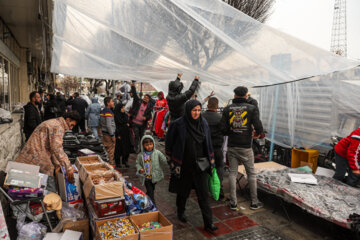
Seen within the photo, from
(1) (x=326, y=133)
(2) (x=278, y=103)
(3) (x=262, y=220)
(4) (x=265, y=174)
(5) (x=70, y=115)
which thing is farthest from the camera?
(2) (x=278, y=103)

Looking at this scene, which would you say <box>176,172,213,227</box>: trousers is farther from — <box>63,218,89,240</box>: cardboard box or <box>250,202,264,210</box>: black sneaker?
<box>63,218,89,240</box>: cardboard box

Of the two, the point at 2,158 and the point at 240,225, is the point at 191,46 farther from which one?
the point at 2,158

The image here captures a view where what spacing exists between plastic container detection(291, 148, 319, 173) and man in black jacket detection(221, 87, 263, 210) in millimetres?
2192

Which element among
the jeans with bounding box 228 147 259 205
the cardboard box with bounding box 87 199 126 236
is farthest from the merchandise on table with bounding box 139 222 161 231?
the jeans with bounding box 228 147 259 205

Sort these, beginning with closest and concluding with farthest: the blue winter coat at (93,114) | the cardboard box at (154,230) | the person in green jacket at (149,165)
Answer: the cardboard box at (154,230) → the person in green jacket at (149,165) → the blue winter coat at (93,114)

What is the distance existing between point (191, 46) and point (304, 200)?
2.95 meters

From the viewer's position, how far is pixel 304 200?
3855mm

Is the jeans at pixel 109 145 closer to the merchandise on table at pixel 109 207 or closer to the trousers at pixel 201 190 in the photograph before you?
the trousers at pixel 201 190

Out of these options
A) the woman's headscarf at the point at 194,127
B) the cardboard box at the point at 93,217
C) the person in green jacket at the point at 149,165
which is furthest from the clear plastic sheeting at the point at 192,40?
the cardboard box at the point at 93,217

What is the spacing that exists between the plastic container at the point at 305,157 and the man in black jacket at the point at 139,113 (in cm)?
401

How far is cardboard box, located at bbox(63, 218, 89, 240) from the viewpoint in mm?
2976

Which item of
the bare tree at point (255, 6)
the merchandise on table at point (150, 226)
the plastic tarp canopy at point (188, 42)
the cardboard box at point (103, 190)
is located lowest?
the merchandise on table at point (150, 226)

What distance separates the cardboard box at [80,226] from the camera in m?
2.98

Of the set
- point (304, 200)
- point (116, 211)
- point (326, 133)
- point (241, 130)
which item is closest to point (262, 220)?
point (304, 200)
